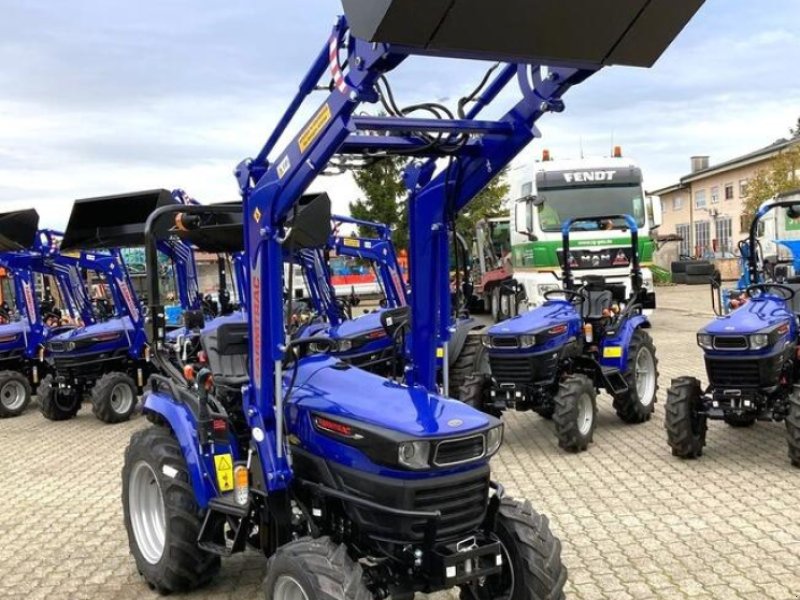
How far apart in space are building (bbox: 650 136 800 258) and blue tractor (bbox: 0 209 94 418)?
109 ft

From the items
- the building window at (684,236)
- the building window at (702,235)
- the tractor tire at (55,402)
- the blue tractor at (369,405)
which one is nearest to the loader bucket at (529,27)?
the blue tractor at (369,405)

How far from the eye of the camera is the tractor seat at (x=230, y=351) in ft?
13.3

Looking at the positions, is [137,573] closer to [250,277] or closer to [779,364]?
[250,277]

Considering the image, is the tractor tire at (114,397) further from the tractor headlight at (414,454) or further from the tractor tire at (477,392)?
the tractor headlight at (414,454)

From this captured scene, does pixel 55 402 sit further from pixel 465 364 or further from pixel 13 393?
pixel 465 364

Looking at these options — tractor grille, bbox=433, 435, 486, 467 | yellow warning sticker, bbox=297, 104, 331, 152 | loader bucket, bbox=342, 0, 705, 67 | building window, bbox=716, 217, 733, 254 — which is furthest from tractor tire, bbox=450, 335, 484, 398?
building window, bbox=716, 217, 733, 254

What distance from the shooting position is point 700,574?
14.0 feet

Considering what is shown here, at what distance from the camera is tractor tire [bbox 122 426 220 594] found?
13.1 feet

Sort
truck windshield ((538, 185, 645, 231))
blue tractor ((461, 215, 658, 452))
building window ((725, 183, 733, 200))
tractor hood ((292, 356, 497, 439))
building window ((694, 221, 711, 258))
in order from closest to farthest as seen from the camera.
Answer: tractor hood ((292, 356, 497, 439)) → blue tractor ((461, 215, 658, 452)) → truck windshield ((538, 185, 645, 231)) → building window ((725, 183, 733, 200)) → building window ((694, 221, 711, 258))

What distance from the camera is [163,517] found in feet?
14.0

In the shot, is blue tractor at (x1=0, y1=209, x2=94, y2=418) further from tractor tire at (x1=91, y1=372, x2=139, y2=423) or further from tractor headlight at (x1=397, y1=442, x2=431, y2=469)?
tractor headlight at (x1=397, y1=442, x2=431, y2=469)

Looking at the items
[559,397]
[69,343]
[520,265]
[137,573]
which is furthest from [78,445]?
[520,265]

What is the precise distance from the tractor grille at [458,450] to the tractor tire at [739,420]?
151 inches

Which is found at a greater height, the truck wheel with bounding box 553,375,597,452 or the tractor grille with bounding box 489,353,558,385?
the tractor grille with bounding box 489,353,558,385
